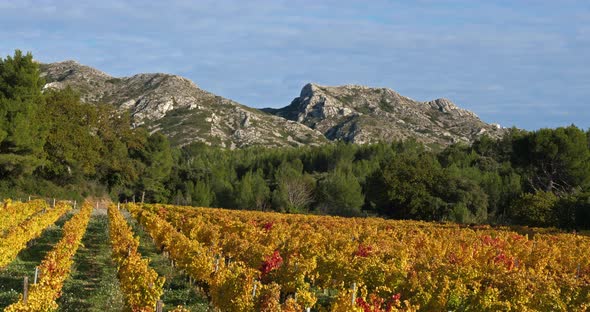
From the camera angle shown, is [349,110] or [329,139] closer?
[329,139]

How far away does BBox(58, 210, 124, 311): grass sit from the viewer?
15164mm

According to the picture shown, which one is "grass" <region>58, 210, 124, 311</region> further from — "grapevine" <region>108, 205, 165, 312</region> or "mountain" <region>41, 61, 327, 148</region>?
"mountain" <region>41, 61, 327, 148</region>

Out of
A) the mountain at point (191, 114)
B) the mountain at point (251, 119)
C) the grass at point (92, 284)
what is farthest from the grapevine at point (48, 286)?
the mountain at point (191, 114)

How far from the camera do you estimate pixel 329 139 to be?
17338 cm

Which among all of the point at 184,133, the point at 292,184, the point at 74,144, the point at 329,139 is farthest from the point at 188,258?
the point at 329,139

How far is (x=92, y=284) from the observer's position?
1836 cm

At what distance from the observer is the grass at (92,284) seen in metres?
15.2

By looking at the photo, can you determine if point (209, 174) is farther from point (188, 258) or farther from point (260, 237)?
point (188, 258)

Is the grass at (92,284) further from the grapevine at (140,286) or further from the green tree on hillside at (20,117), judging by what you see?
the green tree on hillside at (20,117)

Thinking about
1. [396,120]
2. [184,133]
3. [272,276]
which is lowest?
[272,276]

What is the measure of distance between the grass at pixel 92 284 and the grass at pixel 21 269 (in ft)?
3.86

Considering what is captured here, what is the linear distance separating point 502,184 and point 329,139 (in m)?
103

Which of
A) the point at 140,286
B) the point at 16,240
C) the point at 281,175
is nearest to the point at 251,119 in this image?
the point at 281,175

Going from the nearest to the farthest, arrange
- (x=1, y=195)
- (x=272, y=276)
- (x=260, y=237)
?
1. (x=272, y=276)
2. (x=260, y=237)
3. (x=1, y=195)
